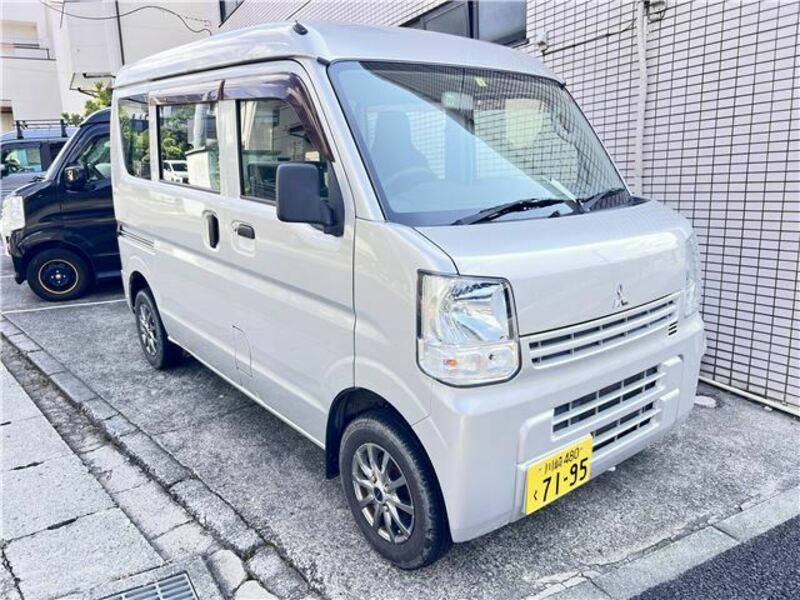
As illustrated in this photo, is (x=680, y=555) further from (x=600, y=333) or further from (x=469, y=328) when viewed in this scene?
(x=469, y=328)

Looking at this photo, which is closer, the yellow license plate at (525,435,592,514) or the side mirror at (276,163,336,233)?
the yellow license plate at (525,435,592,514)

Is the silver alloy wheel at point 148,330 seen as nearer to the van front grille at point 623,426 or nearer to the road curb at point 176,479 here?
the road curb at point 176,479

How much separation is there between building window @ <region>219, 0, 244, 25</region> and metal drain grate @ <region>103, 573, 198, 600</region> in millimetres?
11451

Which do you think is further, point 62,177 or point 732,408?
point 62,177

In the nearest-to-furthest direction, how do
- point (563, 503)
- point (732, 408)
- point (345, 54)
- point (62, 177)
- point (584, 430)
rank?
point (584, 430) < point (345, 54) < point (563, 503) < point (732, 408) < point (62, 177)

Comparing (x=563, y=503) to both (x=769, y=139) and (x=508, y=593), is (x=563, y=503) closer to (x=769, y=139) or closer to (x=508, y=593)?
(x=508, y=593)

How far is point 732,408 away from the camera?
12.0 ft

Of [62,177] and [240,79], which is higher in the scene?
[240,79]

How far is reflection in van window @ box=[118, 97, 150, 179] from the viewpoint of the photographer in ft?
13.5

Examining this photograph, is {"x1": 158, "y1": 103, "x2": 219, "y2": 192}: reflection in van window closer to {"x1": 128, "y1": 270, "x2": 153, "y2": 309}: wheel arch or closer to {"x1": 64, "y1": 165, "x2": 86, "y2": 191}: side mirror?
{"x1": 128, "y1": 270, "x2": 153, "y2": 309}: wheel arch

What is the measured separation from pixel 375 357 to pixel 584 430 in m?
0.83

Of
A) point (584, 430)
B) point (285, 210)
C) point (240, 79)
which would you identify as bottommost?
point (584, 430)

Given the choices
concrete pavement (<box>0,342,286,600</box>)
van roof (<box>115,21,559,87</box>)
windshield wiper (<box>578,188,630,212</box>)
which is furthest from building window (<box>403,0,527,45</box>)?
concrete pavement (<box>0,342,286,600</box>)

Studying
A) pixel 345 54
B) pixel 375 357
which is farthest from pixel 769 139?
pixel 375 357
